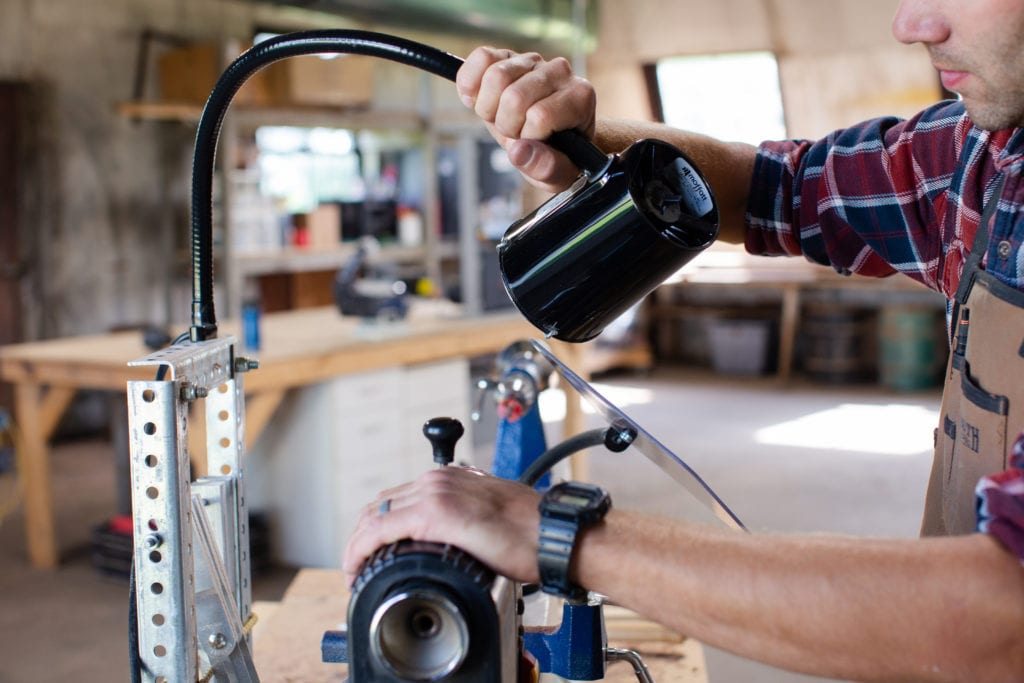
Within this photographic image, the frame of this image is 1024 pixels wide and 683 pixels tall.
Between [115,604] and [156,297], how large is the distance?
3.16m

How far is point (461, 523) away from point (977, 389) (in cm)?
61

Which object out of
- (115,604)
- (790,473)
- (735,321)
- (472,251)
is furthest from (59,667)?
(735,321)

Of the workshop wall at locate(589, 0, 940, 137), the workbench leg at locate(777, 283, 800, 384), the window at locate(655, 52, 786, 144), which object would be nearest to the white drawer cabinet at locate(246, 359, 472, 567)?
the workshop wall at locate(589, 0, 940, 137)

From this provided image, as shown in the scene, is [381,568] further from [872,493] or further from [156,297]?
[156,297]

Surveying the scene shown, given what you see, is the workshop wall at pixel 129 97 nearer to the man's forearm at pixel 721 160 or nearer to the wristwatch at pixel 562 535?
the man's forearm at pixel 721 160

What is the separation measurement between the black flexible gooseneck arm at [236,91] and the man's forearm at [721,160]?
0.42 meters

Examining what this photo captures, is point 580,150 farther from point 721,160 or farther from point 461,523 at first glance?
point 721,160

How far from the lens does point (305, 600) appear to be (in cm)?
164

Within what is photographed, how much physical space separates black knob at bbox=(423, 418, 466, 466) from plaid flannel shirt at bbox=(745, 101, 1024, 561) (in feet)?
1.80

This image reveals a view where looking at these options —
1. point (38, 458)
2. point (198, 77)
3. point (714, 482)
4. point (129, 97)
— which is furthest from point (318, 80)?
point (714, 482)

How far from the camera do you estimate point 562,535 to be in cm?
81

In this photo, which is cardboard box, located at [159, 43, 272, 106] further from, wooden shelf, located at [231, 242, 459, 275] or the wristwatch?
the wristwatch

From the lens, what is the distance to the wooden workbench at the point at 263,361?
11.6 feet

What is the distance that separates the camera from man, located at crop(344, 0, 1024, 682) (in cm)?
76
